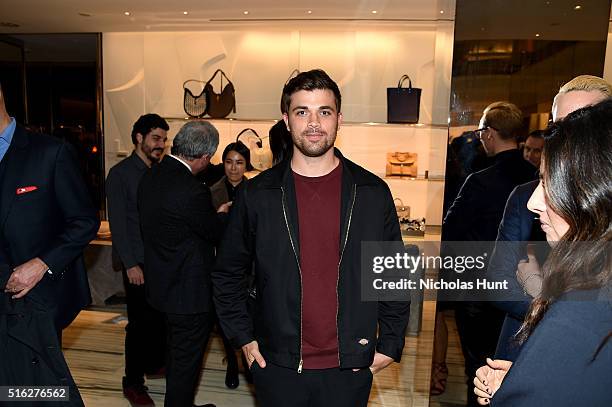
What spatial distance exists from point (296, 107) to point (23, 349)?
4.70ft

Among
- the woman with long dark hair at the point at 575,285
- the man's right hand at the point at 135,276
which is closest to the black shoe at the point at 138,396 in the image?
the man's right hand at the point at 135,276

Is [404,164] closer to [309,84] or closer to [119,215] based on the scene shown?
[119,215]

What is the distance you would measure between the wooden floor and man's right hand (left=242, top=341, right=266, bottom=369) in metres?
1.14

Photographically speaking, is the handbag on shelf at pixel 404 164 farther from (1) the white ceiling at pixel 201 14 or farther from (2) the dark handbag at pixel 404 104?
(1) the white ceiling at pixel 201 14

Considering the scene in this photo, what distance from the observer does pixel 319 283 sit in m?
1.82

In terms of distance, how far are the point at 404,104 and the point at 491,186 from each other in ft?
7.28

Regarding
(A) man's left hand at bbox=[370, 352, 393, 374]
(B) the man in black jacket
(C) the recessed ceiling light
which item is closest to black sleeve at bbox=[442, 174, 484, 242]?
(B) the man in black jacket

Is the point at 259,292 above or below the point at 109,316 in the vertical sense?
above

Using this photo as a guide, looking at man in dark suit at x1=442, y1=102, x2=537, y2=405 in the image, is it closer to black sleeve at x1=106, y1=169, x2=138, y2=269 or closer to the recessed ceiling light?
black sleeve at x1=106, y1=169, x2=138, y2=269

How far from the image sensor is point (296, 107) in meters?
1.90

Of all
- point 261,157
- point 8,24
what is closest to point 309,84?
point 261,157

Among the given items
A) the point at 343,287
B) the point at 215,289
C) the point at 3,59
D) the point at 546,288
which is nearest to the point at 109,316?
the point at 215,289

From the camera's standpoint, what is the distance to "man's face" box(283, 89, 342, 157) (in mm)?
1861

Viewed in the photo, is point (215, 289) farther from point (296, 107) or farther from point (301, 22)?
point (301, 22)
